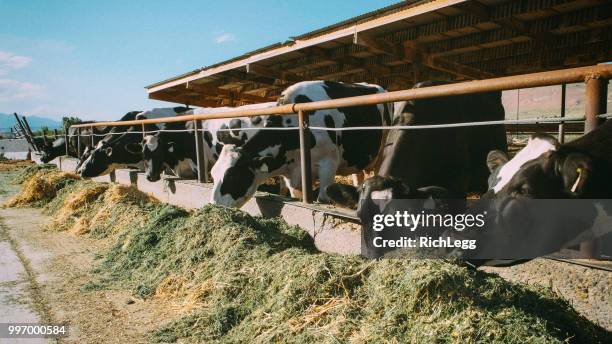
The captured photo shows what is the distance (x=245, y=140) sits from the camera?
218 inches

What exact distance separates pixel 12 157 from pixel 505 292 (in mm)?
26277

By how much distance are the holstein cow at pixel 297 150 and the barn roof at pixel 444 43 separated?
978 millimetres

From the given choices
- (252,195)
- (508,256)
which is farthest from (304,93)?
(508,256)

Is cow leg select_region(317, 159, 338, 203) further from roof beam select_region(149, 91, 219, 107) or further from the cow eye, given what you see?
roof beam select_region(149, 91, 219, 107)

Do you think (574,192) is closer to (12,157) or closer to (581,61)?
(581,61)

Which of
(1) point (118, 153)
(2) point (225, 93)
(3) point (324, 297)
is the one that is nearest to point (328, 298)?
(3) point (324, 297)

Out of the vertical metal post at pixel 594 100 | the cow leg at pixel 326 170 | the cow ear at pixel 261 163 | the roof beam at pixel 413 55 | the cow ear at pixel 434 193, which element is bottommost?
the cow leg at pixel 326 170

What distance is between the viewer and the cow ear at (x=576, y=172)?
1.86m

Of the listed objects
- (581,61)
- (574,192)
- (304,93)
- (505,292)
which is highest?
(581,61)

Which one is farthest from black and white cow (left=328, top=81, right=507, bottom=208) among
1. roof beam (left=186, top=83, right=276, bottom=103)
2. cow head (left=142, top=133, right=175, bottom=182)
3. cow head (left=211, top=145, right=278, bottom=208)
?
roof beam (left=186, top=83, right=276, bottom=103)

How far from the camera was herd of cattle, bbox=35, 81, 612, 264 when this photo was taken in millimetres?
2072

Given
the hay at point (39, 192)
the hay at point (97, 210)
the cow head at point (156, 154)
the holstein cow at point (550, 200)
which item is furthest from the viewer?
the hay at point (39, 192)

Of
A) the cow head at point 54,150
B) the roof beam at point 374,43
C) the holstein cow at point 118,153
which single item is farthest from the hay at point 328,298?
the cow head at point 54,150

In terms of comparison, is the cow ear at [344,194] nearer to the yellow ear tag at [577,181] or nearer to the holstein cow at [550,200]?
the holstein cow at [550,200]
